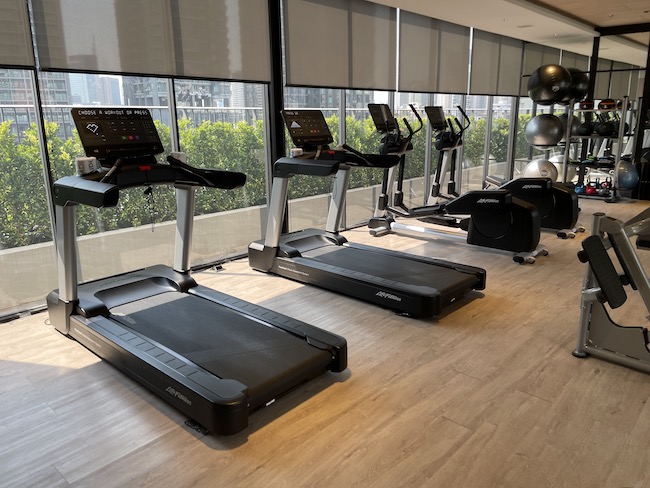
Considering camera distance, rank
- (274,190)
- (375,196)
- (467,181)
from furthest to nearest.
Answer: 1. (467,181)
2. (375,196)
3. (274,190)

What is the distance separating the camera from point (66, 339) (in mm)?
3359

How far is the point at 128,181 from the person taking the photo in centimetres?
299

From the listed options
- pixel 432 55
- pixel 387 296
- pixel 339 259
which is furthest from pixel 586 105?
pixel 387 296

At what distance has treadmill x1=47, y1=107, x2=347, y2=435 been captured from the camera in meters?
2.46

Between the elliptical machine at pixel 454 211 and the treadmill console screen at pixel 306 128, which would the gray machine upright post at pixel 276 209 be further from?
the elliptical machine at pixel 454 211

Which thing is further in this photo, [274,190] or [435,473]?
[274,190]

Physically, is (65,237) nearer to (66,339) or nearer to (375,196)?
(66,339)

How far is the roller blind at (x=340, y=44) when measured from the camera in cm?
524

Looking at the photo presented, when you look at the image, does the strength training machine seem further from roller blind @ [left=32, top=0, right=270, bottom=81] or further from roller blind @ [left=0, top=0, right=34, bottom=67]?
roller blind @ [left=0, top=0, right=34, bottom=67]

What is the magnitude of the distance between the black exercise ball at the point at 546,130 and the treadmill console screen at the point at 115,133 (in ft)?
21.9

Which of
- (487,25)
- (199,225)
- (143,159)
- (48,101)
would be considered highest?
(487,25)

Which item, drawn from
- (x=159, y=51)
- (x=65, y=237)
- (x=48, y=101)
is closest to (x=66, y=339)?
(x=65, y=237)

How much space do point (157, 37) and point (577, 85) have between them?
22.2 ft

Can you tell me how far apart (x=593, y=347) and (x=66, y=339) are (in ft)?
10.9
